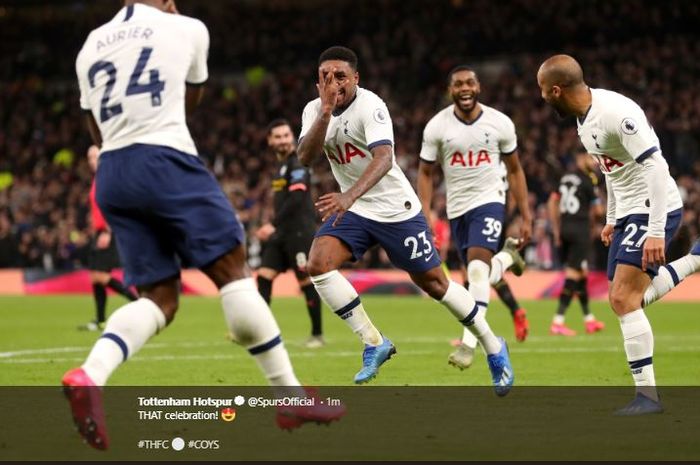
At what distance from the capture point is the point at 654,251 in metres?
8.06

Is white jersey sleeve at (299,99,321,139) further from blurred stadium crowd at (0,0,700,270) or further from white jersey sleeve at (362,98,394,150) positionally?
blurred stadium crowd at (0,0,700,270)

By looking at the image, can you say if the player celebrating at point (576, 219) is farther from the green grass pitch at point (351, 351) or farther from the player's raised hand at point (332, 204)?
the player's raised hand at point (332, 204)

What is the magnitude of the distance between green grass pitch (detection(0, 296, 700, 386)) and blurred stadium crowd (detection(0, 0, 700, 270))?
24.8ft

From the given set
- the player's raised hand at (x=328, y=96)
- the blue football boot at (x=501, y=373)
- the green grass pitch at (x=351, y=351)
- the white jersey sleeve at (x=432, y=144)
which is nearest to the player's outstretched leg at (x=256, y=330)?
the player's raised hand at (x=328, y=96)

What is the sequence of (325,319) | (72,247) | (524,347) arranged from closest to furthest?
(524,347)
(325,319)
(72,247)

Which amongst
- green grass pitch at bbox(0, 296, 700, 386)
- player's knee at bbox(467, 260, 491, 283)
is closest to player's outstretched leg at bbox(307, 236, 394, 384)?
green grass pitch at bbox(0, 296, 700, 386)

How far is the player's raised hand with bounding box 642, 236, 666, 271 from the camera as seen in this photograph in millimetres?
8062

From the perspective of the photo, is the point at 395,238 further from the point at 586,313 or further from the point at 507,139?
the point at 586,313

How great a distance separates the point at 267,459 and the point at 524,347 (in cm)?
785

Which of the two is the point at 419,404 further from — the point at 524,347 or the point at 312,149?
the point at 524,347

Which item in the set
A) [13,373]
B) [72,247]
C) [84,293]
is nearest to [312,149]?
[13,373]

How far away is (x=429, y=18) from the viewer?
3816cm

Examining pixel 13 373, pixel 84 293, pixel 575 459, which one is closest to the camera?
pixel 575 459

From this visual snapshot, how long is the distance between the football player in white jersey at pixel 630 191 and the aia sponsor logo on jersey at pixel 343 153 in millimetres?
1561
